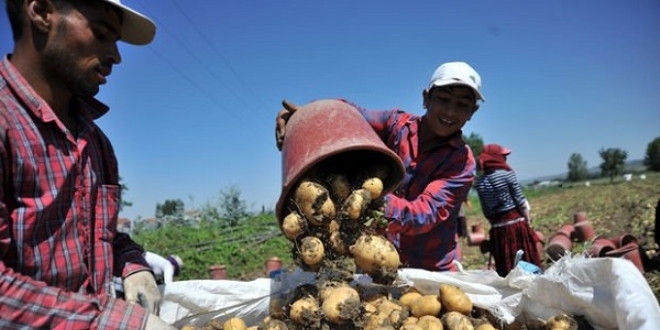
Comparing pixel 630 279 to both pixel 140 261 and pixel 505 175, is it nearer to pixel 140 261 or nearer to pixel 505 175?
pixel 140 261

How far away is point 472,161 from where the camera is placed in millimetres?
2697

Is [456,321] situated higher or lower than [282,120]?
lower

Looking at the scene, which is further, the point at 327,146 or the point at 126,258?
the point at 126,258

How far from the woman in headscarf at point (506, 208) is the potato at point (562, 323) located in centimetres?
259

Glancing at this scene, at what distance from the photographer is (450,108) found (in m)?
→ 2.67

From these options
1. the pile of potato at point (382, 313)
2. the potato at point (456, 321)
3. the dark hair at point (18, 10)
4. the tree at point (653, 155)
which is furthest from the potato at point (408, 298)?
the tree at point (653, 155)

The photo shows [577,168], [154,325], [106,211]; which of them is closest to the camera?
[154,325]

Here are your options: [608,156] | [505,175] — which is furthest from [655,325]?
[608,156]

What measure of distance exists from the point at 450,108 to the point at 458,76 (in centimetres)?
18

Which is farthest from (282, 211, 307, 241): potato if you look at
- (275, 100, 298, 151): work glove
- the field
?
the field

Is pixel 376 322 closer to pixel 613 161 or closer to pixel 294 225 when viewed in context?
pixel 294 225

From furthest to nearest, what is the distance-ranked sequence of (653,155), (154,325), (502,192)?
(653,155)
(502,192)
(154,325)

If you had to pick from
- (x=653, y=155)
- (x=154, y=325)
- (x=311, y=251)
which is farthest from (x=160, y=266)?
(x=653, y=155)

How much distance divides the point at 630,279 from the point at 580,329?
1.43 feet
